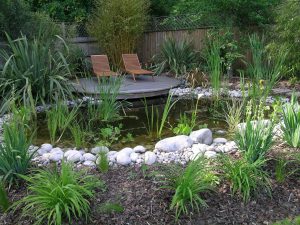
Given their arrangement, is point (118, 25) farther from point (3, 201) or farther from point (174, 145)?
point (3, 201)

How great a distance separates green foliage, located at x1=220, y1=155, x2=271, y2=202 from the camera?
2.90 metres

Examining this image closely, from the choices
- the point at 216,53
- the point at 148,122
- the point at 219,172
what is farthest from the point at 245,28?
the point at 219,172

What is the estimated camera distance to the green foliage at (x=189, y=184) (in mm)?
2711

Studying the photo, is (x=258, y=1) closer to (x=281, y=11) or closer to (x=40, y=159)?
(x=281, y=11)

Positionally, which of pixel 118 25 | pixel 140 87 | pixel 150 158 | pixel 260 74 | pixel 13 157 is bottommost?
pixel 140 87

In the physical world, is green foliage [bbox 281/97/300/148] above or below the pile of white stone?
above

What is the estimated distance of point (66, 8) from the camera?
508 inches

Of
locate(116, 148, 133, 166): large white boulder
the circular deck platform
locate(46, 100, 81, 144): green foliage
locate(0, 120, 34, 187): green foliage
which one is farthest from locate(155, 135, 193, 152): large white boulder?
the circular deck platform

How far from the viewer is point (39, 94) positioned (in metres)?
5.70

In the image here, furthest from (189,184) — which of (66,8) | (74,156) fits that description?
(66,8)

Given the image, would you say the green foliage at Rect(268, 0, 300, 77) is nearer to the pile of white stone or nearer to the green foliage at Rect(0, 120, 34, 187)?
the pile of white stone

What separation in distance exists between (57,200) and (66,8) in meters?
11.2

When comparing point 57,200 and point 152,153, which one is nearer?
point 57,200

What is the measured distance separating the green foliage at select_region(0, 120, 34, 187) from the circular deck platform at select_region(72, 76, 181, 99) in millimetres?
3251
